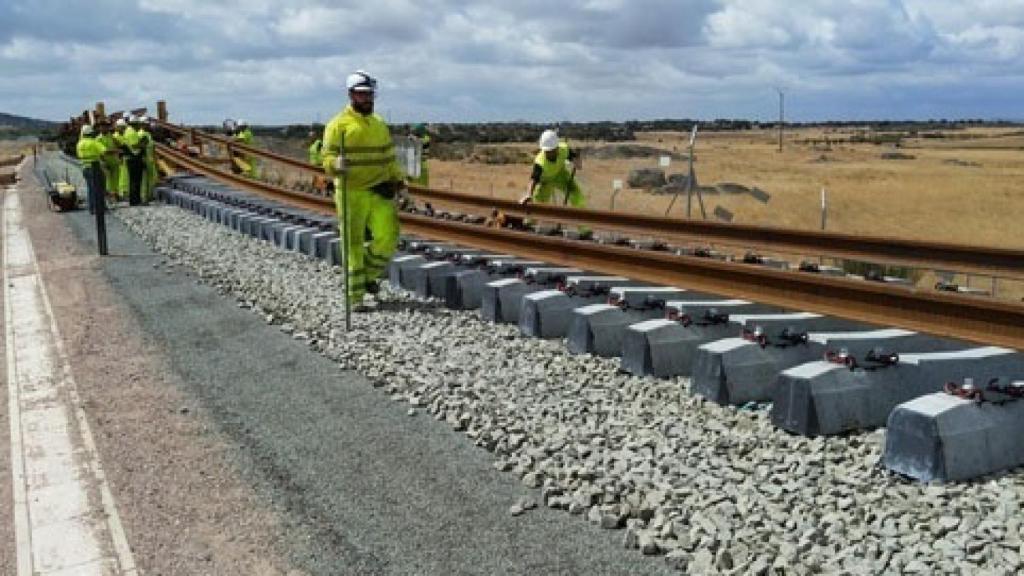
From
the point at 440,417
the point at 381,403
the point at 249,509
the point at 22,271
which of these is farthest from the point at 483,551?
the point at 22,271

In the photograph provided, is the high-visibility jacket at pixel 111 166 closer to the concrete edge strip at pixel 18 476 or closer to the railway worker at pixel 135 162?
the railway worker at pixel 135 162

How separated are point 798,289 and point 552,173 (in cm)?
722

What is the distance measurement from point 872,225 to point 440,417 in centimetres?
1920

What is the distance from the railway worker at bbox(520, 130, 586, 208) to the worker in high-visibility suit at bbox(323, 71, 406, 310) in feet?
11.2

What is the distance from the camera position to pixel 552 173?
13.9m

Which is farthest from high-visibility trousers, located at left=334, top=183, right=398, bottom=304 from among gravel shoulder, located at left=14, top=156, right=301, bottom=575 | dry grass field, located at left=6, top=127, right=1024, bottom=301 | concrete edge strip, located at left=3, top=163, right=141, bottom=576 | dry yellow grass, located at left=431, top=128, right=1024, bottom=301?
dry yellow grass, located at left=431, top=128, right=1024, bottom=301

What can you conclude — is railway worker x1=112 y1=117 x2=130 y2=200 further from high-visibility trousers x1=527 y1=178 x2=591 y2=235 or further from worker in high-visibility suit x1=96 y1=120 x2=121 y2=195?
high-visibility trousers x1=527 y1=178 x2=591 y2=235

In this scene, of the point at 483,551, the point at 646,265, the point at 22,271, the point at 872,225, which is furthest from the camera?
the point at 872,225

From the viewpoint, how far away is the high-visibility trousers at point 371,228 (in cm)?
982

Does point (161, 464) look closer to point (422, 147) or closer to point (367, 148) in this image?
point (367, 148)

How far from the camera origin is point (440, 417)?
6168 millimetres

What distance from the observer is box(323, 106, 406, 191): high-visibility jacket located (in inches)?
379

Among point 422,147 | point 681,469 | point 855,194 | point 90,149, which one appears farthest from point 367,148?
point 855,194

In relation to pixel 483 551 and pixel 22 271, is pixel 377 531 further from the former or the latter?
pixel 22 271
